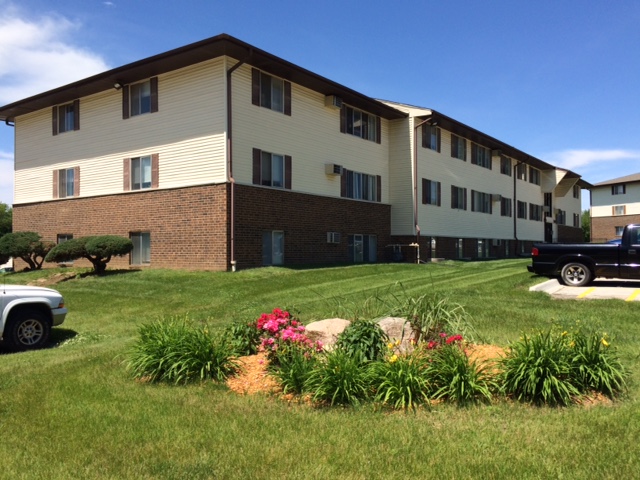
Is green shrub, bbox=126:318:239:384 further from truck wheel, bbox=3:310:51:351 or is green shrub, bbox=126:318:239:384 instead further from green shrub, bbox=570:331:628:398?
truck wheel, bbox=3:310:51:351

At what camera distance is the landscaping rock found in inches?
262

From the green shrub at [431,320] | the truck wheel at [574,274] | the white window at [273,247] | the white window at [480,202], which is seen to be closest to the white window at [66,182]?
the white window at [273,247]

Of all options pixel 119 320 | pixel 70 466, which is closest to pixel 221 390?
pixel 70 466

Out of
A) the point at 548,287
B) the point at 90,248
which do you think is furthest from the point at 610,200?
the point at 90,248

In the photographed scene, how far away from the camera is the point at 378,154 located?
2689 centimetres

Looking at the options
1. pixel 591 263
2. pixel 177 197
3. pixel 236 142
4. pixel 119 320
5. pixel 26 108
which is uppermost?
pixel 26 108

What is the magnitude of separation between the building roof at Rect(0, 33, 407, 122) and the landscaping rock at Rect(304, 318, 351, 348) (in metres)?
12.7

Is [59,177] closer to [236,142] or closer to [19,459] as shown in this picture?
→ [236,142]

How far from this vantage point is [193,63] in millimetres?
19062

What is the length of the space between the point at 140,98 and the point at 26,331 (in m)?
13.6

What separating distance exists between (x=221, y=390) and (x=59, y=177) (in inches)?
869

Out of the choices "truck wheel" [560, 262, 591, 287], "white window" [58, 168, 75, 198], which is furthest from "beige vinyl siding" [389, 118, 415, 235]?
"white window" [58, 168, 75, 198]

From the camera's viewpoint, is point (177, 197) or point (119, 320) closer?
point (119, 320)

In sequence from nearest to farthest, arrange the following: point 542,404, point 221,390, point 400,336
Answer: point 542,404, point 221,390, point 400,336
